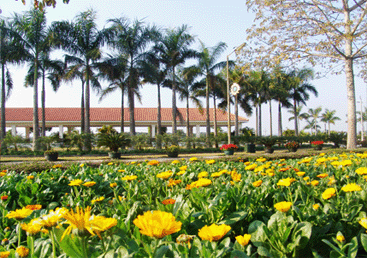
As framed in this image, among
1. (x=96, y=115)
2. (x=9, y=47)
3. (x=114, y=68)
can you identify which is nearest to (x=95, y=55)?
(x=114, y=68)

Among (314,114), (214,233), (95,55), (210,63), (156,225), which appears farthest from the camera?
(314,114)

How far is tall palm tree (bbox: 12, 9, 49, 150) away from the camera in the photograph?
68.9 ft

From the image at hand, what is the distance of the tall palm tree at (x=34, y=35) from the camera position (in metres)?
21.0

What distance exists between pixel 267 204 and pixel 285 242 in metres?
0.74

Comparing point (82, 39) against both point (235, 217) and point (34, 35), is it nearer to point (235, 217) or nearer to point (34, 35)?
point (34, 35)

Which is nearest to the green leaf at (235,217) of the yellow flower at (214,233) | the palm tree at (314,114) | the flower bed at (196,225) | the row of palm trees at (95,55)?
the flower bed at (196,225)

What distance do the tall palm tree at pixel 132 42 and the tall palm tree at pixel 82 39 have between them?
38.3 inches

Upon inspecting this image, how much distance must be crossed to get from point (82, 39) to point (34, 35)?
3.39 metres

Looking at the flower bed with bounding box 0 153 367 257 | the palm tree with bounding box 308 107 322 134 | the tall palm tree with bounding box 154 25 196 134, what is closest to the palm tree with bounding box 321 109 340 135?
the palm tree with bounding box 308 107 322 134

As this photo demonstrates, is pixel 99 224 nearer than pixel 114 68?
Yes

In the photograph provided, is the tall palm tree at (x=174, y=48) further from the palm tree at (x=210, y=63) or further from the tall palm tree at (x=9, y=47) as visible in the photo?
the tall palm tree at (x=9, y=47)

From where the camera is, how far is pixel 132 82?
22.2m

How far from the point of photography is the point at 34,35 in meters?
21.2

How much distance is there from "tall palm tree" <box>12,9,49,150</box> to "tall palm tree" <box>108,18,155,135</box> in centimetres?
485
